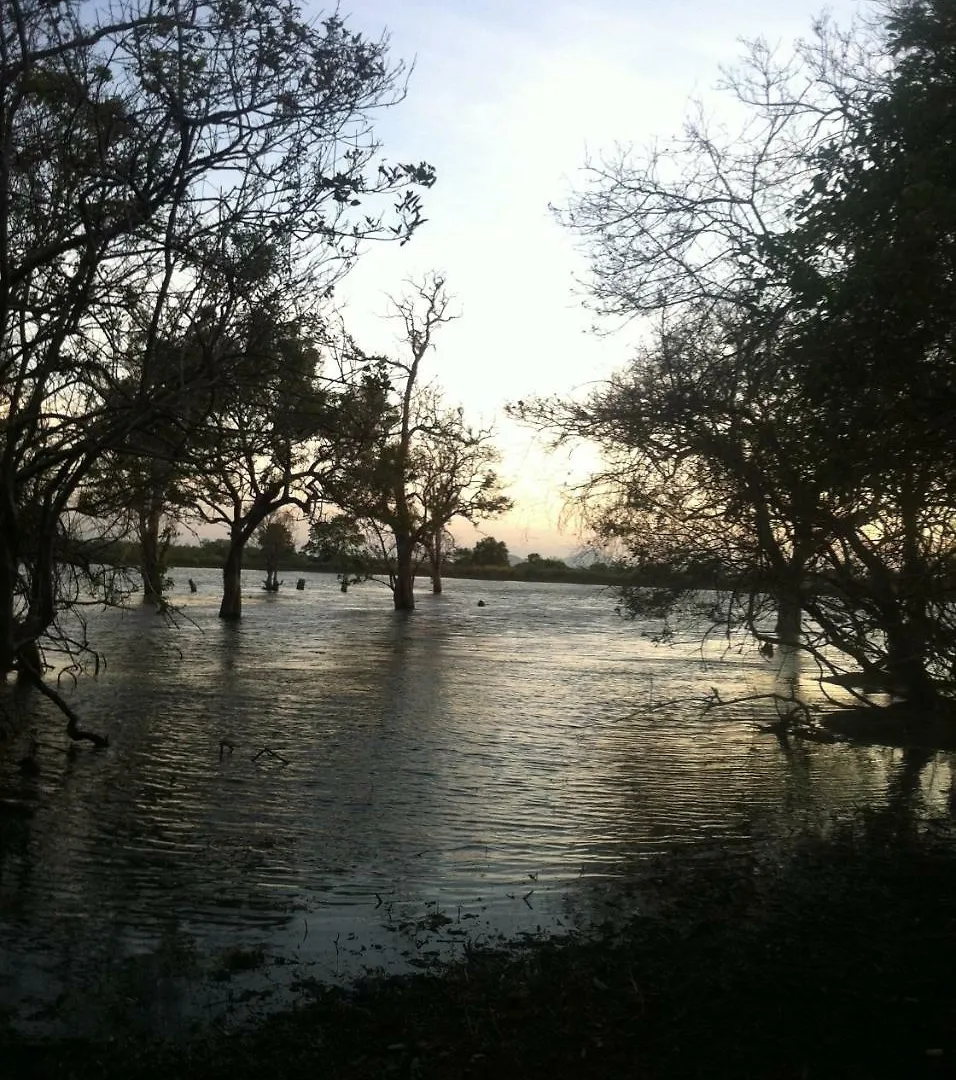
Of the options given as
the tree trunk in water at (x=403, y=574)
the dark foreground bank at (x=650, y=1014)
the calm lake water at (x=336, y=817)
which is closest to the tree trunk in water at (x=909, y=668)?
the calm lake water at (x=336, y=817)

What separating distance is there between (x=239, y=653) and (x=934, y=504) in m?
20.5

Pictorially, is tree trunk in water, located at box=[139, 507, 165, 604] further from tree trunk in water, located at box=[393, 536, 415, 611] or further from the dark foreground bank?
tree trunk in water, located at box=[393, 536, 415, 611]

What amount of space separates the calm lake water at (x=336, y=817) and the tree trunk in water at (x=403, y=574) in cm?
3163

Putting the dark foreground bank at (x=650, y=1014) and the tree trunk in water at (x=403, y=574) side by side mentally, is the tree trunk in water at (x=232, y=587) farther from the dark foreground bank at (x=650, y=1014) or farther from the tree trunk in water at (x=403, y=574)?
the dark foreground bank at (x=650, y=1014)

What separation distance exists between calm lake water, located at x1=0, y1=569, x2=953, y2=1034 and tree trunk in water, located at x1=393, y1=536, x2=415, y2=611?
1245 inches

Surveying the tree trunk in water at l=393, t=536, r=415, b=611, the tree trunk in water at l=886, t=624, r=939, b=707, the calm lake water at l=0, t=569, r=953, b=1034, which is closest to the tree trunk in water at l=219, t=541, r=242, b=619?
the tree trunk in water at l=393, t=536, r=415, b=611

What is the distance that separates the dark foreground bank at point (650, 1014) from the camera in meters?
4.58

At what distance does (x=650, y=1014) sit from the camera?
16.6ft

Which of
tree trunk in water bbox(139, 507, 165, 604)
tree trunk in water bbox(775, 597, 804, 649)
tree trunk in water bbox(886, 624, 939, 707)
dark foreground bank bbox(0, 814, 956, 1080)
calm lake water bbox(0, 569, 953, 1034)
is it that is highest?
tree trunk in water bbox(139, 507, 165, 604)

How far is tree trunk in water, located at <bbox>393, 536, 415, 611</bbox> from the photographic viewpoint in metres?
54.7

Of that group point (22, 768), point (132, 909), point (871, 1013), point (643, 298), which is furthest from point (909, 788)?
point (22, 768)

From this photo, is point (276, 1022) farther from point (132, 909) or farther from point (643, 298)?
point (643, 298)

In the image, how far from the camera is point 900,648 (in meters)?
13.3

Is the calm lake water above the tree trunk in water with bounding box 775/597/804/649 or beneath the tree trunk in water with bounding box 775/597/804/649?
beneath
